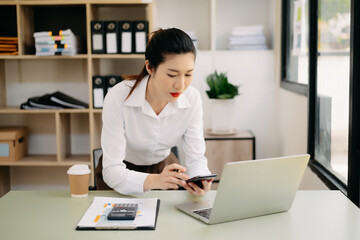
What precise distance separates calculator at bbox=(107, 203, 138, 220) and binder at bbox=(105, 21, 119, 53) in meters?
2.18

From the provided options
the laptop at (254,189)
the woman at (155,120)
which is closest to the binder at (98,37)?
the woman at (155,120)

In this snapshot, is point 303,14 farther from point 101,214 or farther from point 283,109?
point 101,214

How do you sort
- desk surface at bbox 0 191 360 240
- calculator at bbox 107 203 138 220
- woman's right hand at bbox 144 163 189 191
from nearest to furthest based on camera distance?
desk surface at bbox 0 191 360 240 < calculator at bbox 107 203 138 220 < woman's right hand at bbox 144 163 189 191

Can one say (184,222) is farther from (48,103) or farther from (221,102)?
(48,103)

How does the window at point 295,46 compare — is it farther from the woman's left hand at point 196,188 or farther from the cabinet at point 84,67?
the woman's left hand at point 196,188

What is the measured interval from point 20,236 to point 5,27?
284cm

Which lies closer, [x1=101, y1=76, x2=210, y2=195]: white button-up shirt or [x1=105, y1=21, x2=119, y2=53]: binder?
[x1=101, y1=76, x2=210, y2=195]: white button-up shirt

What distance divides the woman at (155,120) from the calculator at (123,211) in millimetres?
182

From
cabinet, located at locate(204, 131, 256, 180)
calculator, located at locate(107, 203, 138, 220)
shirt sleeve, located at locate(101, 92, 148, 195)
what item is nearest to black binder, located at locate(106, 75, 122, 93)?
cabinet, located at locate(204, 131, 256, 180)

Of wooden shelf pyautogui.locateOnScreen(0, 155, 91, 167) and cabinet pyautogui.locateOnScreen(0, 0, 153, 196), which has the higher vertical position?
cabinet pyautogui.locateOnScreen(0, 0, 153, 196)

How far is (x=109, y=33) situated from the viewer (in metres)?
3.57

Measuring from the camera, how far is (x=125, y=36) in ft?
11.7

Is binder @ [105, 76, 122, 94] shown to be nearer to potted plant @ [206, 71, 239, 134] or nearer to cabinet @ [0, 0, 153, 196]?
cabinet @ [0, 0, 153, 196]

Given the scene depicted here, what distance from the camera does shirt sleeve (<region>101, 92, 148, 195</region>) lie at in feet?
5.78
